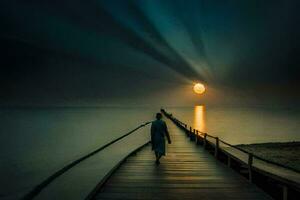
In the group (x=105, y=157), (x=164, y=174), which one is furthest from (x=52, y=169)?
(x=164, y=174)

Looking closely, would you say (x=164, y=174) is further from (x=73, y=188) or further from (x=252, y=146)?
(x=252, y=146)

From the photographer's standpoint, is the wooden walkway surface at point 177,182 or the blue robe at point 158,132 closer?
the wooden walkway surface at point 177,182

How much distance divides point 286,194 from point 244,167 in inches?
204

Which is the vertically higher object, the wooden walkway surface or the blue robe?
the blue robe

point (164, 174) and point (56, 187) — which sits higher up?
point (164, 174)

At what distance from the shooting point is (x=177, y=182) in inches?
390

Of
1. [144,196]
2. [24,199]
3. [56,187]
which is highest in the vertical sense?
[24,199]

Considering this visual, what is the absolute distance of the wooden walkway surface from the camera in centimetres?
830

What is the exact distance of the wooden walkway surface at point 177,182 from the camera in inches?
327

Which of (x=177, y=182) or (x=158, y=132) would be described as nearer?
(x=177, y=182)

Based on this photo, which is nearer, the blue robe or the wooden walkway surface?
the wooden walkway surface

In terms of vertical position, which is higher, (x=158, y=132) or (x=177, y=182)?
(x=158, y=132)

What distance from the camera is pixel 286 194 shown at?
758 centimetres

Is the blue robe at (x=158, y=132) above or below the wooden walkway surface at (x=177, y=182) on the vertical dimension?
above
